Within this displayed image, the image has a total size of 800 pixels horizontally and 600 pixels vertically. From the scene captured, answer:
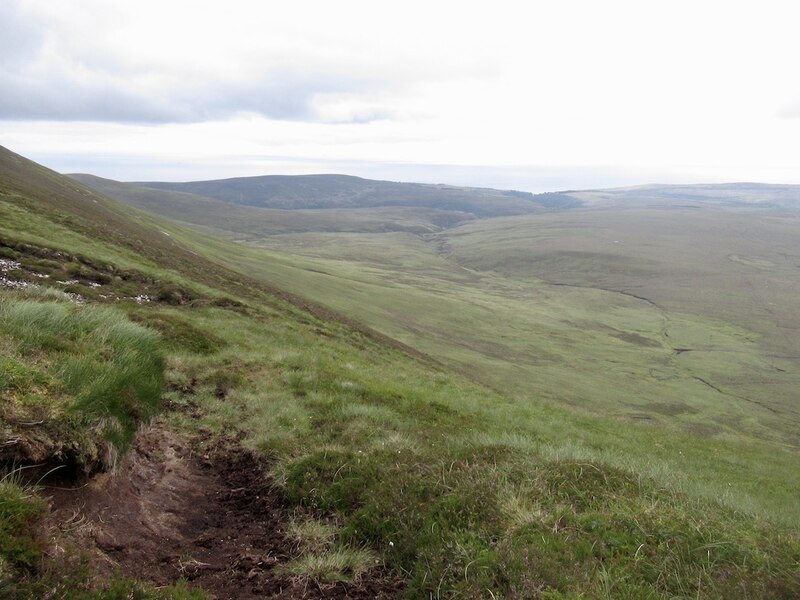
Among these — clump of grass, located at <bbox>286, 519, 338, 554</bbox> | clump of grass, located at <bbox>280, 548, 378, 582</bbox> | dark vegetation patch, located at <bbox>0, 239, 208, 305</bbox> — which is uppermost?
dark vegetation patch, located at <bbox>0, 239, 208, 305</bbox>

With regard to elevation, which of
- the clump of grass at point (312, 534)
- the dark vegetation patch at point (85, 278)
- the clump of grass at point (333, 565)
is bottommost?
the clump of grass at point (312, 534)

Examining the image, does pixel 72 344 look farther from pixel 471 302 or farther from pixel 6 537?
pixel 471 302

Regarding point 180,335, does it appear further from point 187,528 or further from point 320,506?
point 320,506

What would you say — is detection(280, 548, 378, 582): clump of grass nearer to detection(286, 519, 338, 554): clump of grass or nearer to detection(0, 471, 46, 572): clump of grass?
detection(286, 519, 338, 554): clump of grass

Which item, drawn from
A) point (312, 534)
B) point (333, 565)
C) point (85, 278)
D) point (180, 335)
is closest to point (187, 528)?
point (312, 534)

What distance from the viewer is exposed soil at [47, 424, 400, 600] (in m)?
5.61

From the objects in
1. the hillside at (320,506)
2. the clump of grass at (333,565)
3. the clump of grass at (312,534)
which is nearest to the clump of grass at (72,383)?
the hillside at (320,506)

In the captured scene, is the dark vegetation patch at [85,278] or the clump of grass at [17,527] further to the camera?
the dark vegetation patch at [85,278]

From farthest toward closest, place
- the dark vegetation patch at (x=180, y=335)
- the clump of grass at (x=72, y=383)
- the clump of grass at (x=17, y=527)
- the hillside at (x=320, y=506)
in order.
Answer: the dark vegetation patch at (x=180, y=335), the clump of grass at (x=72, y=383), the hillside at (x=320, y=506), the clump of grass at (x=17, y=527)

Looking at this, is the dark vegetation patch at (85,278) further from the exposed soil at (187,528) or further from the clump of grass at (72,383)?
the exposed soil at (187,528)

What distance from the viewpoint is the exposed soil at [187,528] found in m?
5.61

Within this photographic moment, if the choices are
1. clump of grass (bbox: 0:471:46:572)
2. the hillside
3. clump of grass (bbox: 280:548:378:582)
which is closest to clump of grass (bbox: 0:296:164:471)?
the hillside

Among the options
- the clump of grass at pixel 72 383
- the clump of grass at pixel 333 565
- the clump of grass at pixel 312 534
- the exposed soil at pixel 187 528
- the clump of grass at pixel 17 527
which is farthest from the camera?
the clump of grass at pixel 312 534

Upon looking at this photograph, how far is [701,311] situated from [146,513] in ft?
535
